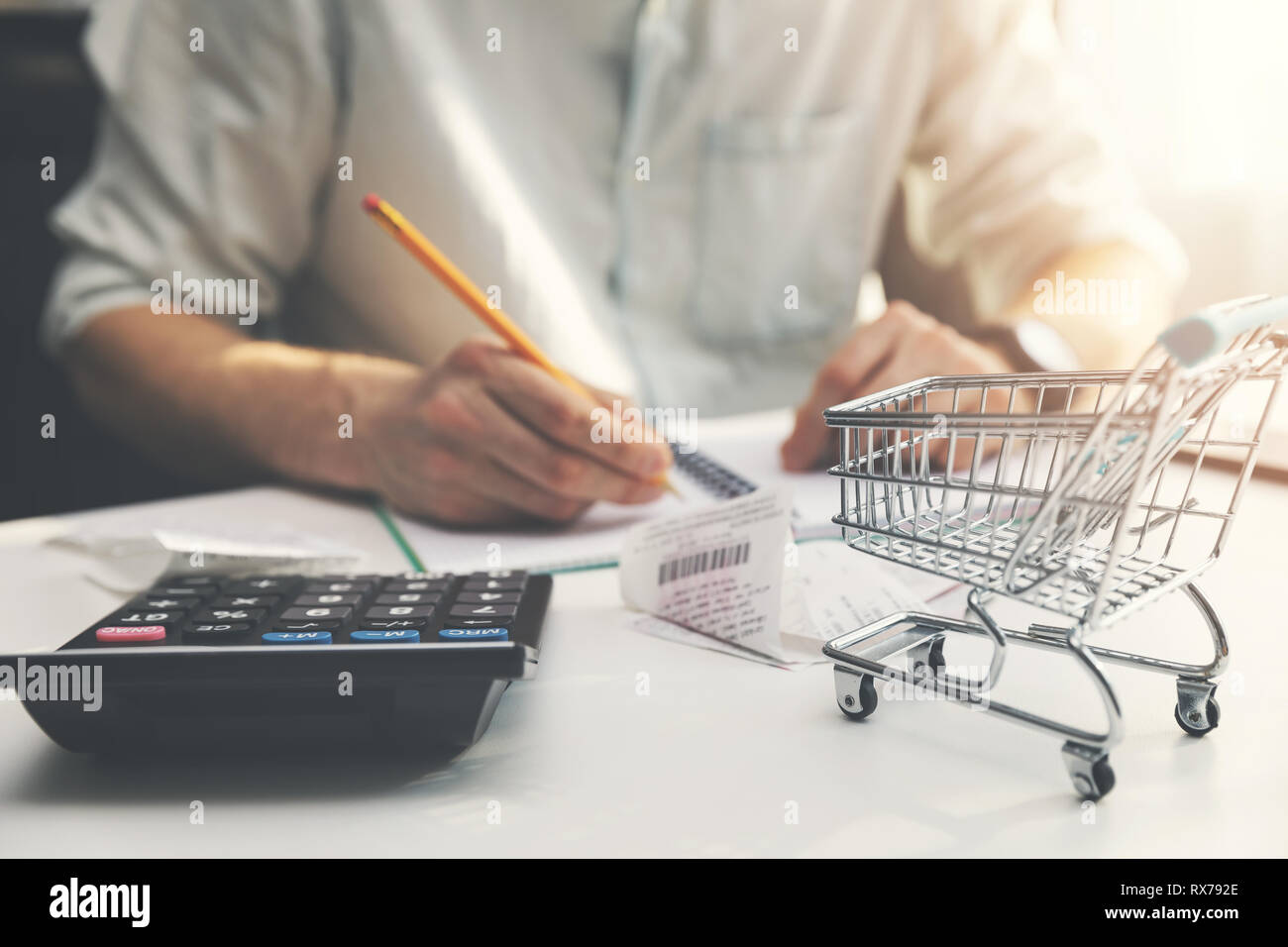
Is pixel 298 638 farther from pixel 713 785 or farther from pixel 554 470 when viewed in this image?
pixel 554 470

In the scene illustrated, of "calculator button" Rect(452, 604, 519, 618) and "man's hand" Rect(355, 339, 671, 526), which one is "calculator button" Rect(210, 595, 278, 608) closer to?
"calculator button" Rect(452, 604, 519, 618)

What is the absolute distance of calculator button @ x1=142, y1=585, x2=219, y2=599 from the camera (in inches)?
15.7

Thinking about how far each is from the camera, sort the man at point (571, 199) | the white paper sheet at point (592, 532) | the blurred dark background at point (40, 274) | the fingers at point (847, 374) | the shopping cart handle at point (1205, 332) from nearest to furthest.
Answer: the shopping cart handle at point (1205, 332) < the white paper sheet at point (592, 532) < the fingers at point (847, 374) < the man at point (571, 199) < the blurred dark background at point (40, 274)

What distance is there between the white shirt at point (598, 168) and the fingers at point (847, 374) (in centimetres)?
31

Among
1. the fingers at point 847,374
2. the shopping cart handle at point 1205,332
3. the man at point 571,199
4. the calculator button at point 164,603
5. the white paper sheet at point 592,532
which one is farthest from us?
the man at point 571,199

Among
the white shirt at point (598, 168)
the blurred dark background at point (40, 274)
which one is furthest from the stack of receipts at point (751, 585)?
the blurred dark background at point (40, 274)

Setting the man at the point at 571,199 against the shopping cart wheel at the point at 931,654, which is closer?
the shopping cart wheel at the point at 931,654

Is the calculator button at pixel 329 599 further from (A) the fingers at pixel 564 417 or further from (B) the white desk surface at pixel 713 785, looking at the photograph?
(A) the fingers at pixel 564 417

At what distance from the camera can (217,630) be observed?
1.12ft

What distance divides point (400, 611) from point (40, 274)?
2.95ft

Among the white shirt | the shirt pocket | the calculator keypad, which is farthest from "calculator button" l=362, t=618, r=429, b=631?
the shirt pocket

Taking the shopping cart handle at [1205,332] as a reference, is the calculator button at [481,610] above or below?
below

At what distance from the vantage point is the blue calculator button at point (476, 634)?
1.12ft
